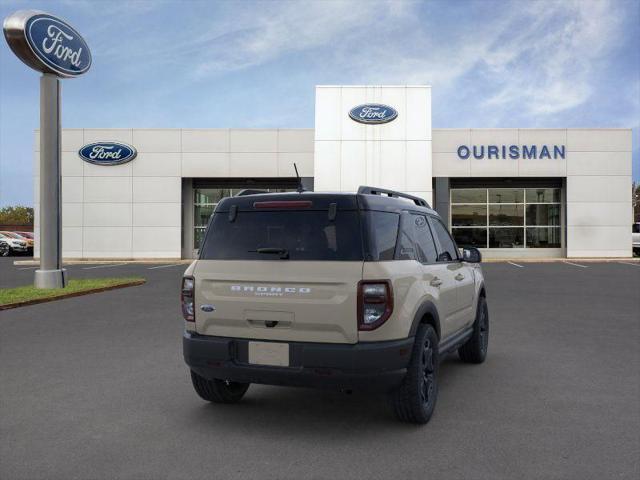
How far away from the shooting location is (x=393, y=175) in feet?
87.0

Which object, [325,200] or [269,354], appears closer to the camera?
[269,354]

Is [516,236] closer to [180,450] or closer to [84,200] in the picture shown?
[84,200]

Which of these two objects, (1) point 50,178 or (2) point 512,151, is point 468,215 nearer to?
(2) point 512,151

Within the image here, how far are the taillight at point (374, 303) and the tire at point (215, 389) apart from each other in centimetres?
152

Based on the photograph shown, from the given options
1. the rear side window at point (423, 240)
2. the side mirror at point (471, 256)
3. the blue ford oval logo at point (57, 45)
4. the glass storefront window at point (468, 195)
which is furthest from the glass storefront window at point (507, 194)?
the rear side window at point (423, 240)

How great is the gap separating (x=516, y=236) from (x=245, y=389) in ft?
89.1

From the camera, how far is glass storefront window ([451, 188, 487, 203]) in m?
29.6

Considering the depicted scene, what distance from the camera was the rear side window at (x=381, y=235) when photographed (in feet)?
12.8

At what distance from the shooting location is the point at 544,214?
29.5 meters

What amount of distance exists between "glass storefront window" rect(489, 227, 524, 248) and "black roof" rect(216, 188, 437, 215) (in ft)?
87.1

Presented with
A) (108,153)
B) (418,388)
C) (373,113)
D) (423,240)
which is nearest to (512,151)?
(373,113)

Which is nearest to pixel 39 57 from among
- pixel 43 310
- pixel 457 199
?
pixel 43 310

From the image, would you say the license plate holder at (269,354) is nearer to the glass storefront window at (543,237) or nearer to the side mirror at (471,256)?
the side mirror at (471,256)

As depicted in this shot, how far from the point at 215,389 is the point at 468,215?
87.8ft
